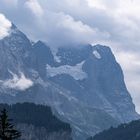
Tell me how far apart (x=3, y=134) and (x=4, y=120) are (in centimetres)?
177

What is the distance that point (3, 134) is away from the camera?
238 feet

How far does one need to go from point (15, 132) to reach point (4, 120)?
6.03ft

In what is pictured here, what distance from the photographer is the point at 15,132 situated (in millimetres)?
72812

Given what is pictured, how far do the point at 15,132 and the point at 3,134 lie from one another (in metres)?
1.24

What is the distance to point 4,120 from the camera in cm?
7362
